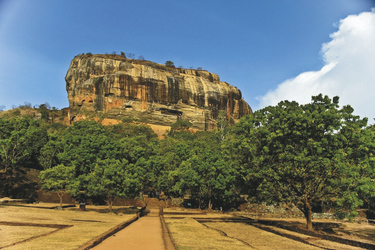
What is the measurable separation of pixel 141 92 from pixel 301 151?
2869 inches

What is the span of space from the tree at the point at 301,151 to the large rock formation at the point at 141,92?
67.9 metres

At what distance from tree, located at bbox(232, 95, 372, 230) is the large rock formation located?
67926 millimetres

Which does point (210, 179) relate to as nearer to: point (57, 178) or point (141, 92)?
point (57, 178)

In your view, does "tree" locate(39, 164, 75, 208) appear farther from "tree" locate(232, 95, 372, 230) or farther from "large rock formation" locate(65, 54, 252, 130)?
"large rock formation" locate(65, 54, 252, 130)

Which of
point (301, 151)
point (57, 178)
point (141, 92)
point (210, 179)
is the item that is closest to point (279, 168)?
point (301, 151)

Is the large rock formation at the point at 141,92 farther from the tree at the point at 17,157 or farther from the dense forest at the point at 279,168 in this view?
the dense forest at the point at 279,168

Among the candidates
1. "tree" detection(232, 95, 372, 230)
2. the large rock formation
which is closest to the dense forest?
"tree" detection(232, 95, 372, 230)

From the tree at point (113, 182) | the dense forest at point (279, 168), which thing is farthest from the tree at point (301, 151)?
the tree at point (113, 182)

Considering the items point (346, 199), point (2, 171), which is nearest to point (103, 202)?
point (2, 171)

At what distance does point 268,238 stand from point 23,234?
12.6 m

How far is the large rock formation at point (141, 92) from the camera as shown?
84.5 metres

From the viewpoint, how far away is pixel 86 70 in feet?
286

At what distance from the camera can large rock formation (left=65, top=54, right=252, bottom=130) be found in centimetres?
8450

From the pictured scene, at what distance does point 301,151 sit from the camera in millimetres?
18719
